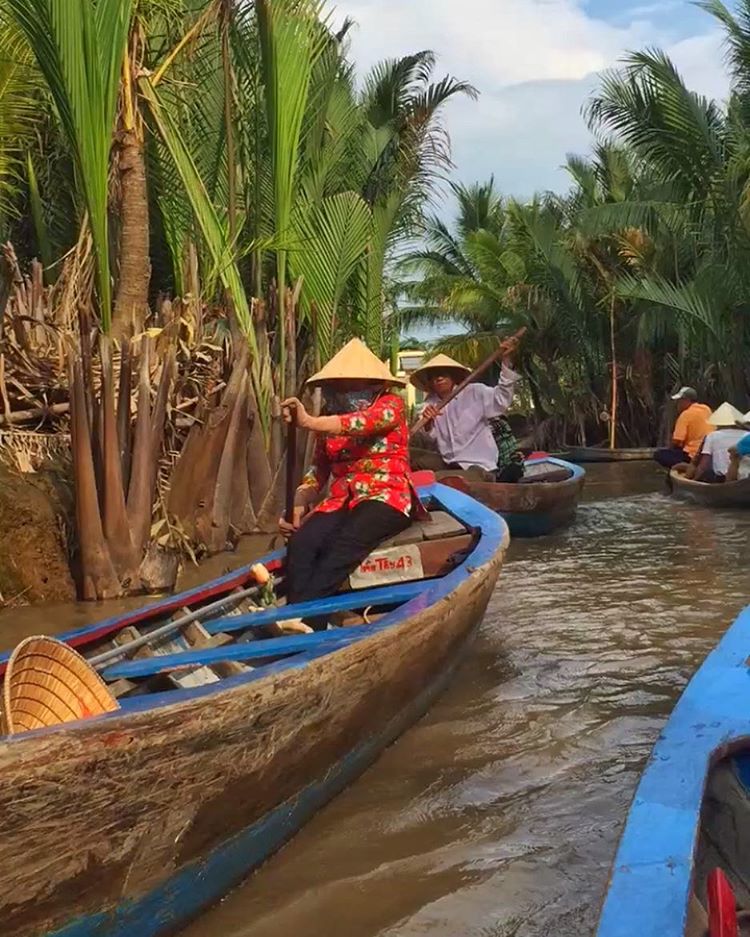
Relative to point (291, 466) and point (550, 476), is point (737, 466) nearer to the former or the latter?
point (550, 476)

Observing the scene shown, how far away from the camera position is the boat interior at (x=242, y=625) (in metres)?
3.32

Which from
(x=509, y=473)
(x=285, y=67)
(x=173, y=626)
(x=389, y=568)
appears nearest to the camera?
(x=173, y=626)

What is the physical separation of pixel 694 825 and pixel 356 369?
2943 mm

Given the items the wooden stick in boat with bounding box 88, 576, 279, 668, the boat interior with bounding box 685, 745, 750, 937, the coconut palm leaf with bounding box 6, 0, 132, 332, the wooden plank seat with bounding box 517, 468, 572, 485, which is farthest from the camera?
the wooden plank seat with bounding box 517, 468, 572, 485

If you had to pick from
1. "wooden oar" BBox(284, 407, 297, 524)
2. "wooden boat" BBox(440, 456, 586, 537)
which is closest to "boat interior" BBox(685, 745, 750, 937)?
"wooden oar" BBox(284, 407, 297, 524)

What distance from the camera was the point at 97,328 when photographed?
21.1 ft

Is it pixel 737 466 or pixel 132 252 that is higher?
pixel 132 252

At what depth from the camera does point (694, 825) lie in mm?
1910

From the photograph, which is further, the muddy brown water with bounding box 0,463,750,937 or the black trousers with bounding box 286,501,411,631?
the black trousers with bounding box 286,501,411,631

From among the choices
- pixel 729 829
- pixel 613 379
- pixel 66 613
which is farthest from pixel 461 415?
pixel 613 379

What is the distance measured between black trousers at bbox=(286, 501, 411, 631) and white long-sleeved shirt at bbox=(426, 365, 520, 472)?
Answer: 3560 millimetres

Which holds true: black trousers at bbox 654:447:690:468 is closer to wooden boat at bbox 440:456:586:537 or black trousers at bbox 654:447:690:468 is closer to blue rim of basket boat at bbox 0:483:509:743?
wooden boat at bbox 440:456:586:537

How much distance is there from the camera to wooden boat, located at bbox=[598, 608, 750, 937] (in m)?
1.65

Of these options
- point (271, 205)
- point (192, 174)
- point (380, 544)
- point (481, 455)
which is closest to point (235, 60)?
point (271, 205)
